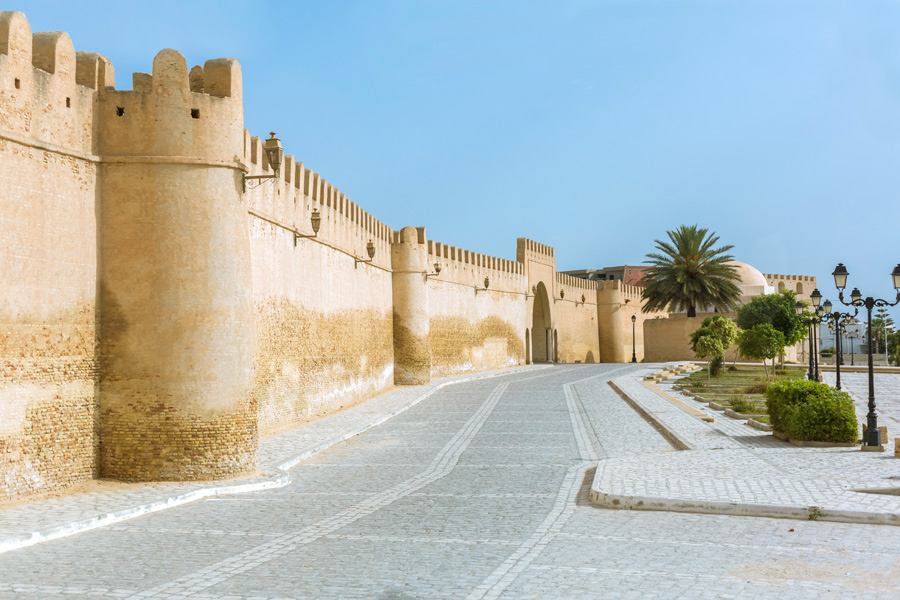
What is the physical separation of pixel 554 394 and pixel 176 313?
50.3ft

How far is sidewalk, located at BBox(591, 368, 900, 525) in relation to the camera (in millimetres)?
7938

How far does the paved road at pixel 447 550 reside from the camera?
5.64m

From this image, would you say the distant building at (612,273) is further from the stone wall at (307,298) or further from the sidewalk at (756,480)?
the sidewalk at (756,480)

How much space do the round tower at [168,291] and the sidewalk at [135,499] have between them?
418 millimetres

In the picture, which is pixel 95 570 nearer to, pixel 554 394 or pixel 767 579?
pixel 767 579

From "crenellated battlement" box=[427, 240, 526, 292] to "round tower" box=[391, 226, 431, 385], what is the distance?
2.43m

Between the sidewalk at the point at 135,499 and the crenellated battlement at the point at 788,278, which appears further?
the crenellated battlement at the point at 788,278

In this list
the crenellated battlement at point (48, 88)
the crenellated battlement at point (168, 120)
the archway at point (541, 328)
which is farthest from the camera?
the archway at point (541, 328)

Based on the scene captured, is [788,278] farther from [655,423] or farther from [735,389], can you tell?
[655,423]

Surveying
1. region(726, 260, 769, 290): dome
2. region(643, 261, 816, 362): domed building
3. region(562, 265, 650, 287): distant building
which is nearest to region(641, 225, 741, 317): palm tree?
region(643, 261, 816, 362): domed building

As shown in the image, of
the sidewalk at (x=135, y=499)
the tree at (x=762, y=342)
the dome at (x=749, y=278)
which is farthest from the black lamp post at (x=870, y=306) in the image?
the dome at (x=749, y=278)

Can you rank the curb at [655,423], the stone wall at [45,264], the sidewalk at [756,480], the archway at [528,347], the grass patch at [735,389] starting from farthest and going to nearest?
1. the archway at [528,347]
2. the grass patch at [735,389]
3. the curb at [655,423]
4. the stone wall at [45,264]
5. the sidewalk at [756,480]

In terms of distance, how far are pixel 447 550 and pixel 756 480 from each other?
425 centimetres

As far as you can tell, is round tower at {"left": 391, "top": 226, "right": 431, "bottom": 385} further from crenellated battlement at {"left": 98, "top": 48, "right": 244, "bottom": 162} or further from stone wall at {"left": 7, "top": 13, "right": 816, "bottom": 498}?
crenellated battlement at {"left": 98, "top": 48, "right": 244, "bottom": 162}
